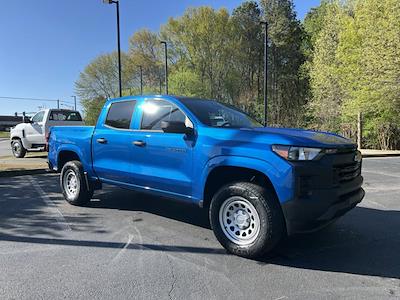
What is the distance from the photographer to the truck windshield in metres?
5.73

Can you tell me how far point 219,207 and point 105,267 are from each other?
1.48 m

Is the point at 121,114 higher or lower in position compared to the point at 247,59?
lower

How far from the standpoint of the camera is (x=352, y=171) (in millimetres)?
5152

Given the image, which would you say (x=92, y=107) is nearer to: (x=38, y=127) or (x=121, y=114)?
(x=38, y=127)

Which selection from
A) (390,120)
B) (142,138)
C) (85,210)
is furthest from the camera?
(390,120)

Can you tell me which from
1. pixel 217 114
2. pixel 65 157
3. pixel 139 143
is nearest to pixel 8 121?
pixel 65 157

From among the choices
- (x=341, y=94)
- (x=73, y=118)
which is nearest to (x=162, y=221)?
(x=73, y=118)

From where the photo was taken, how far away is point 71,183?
7887mm

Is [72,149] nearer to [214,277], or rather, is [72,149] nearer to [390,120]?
[214,277]

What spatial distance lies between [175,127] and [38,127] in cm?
1369

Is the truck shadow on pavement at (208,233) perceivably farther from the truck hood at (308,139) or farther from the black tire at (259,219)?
the truck hood at (308,139)

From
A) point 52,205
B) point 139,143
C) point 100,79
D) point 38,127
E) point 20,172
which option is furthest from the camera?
point 100,79

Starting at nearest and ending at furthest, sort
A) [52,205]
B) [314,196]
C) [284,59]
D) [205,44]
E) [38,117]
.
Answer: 1. [314,196]
2. [52,205]
3. [38,117]
4. [284,59]
5. [205,44]

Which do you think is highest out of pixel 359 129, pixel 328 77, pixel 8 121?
pixel 328 77
